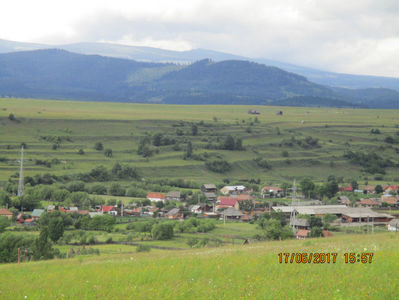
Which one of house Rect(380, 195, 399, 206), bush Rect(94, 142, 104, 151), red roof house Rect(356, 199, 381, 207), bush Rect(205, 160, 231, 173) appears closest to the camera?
red roof house Rect(356, 199, 381, 207)

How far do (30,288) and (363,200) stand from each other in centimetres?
6447

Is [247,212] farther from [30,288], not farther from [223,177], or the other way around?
[30,288]

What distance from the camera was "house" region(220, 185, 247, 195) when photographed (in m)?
79.8

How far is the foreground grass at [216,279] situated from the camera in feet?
35.7

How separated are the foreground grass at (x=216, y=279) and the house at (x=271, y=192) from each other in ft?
207

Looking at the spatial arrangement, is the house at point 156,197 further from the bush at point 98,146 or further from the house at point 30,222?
the bush at point 98,146

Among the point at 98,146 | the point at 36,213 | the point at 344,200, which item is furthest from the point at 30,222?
the point at 98,146

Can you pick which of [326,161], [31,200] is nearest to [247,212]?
[31,200]

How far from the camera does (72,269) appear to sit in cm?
1469

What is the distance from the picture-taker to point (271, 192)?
7881cm
